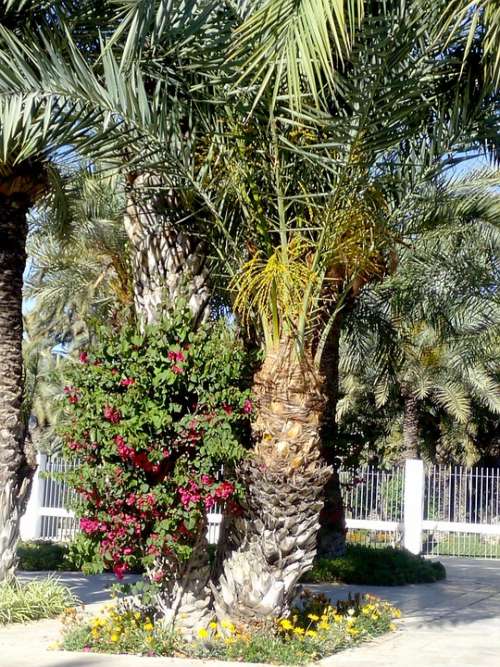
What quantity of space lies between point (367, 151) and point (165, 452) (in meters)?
2.88

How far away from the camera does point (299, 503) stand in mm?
7816

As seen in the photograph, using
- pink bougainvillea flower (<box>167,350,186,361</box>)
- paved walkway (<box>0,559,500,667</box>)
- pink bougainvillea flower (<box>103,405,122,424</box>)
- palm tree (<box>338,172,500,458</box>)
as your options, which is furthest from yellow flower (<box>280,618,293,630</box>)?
palm tree (<box>338,172,500,458</box>)

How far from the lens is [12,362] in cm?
1062

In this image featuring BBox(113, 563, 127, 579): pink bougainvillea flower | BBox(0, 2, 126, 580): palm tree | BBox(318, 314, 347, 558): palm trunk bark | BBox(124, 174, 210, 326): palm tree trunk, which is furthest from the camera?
BBox(318, 314, 347, 558): palm trunk bark

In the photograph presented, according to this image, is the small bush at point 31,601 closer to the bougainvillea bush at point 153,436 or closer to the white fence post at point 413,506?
the bougainvillea bush at point 153,436

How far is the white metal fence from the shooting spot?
1870 cm

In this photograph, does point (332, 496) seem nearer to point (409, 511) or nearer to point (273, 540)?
point (409, 511)

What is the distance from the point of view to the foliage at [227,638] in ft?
25.1

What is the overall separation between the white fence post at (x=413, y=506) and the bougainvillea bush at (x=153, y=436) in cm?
1131

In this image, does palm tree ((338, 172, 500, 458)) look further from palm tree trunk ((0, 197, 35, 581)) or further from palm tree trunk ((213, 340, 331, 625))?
palm tree trunk ((0, 197, 35, 581))

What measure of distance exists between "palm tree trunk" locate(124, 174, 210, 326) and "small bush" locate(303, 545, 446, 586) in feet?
19.9

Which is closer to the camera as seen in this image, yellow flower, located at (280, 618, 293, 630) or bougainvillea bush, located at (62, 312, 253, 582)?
bougainvillea bush, located at (62, 312, 253, 582)

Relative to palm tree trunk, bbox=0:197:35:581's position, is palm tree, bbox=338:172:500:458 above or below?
above

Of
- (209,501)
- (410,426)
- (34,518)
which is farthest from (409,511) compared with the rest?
(209,501)
